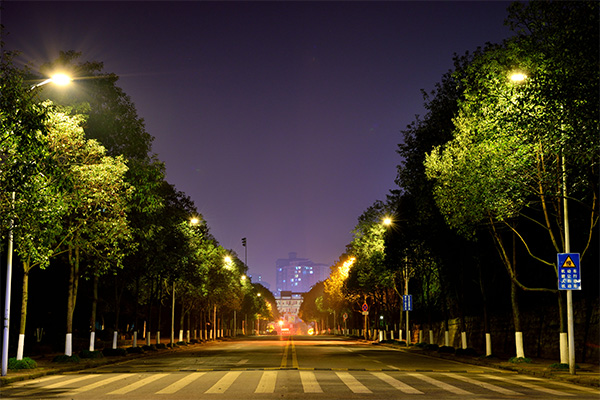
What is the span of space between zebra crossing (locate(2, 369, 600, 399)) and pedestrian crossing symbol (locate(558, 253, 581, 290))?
3.36m

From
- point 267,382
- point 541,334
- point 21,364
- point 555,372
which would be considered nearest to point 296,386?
point 267,382

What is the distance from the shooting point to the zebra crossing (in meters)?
14.1

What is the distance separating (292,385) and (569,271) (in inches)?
401

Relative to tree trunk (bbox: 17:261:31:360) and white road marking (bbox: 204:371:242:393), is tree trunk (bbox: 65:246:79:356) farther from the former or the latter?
white road marking (bbox: 204:371:242:393)

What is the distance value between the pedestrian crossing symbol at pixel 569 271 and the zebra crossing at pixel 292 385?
336cm

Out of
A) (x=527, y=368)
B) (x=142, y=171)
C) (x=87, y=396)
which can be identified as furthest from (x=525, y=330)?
(x=87, y=396)

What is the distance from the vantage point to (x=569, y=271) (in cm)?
2048

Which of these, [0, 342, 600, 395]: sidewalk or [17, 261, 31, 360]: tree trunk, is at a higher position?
[17, 261, 31, 360]: tree trunk

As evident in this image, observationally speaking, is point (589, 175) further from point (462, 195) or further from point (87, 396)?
point (87, 396)

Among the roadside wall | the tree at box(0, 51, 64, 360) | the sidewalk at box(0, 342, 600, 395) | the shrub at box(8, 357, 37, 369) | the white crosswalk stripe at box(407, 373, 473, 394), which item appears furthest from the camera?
the roadside wall

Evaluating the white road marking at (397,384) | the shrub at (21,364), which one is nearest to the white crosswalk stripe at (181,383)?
the white road marking at (397,384)

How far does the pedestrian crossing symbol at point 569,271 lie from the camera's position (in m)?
20.4

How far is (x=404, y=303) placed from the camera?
A: 49500 millimetres

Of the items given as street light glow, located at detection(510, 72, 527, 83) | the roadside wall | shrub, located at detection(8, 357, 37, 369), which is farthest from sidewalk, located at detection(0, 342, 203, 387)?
the roadside wall
